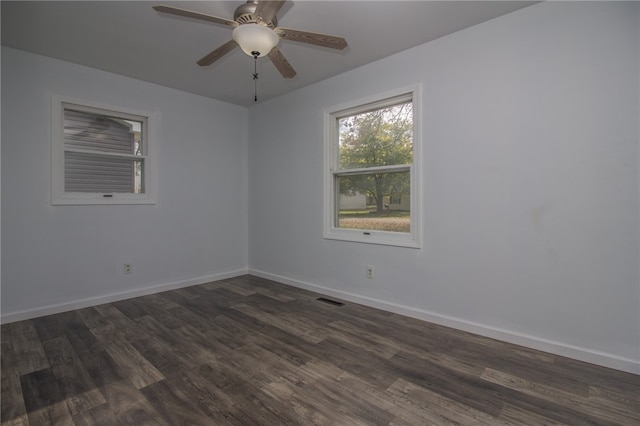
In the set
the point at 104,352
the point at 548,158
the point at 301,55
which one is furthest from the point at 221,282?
the point at 548,158

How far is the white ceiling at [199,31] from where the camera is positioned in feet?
7.69

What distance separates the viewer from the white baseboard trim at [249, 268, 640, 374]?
207 centimetres

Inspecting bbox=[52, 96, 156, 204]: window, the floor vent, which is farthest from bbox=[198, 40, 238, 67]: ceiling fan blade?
the floor vent

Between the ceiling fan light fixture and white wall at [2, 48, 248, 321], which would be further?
white wall at [2, 48, 248, 321]

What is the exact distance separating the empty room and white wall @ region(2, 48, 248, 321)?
24mm

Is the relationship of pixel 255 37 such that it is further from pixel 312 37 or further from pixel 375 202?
pixel 375 202

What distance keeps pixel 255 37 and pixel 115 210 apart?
2808mm

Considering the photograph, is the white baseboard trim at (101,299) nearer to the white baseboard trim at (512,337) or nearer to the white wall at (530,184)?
the white baseboard trim at (512,337)

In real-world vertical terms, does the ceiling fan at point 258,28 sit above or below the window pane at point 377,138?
above

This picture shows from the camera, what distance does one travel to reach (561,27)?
2232mm

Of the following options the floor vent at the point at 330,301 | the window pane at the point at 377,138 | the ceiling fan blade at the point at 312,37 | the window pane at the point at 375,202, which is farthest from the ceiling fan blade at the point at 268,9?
the floor vent at the point at 330,301

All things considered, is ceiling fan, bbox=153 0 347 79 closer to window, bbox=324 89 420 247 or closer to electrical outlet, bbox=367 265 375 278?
window, bbox=324 89 420 247

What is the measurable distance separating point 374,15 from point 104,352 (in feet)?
11.1

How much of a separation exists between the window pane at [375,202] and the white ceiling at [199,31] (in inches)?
50.1
